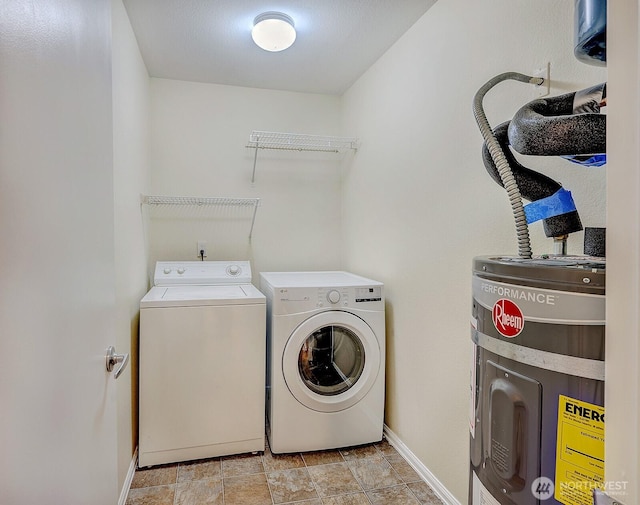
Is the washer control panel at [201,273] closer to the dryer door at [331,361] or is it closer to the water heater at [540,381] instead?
the dryer door at [331,361]

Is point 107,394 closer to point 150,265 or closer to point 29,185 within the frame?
point 29,185

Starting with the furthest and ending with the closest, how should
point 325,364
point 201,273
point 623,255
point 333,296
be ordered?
point 201,273 → point 325,364 → point 333,296 → point 623,255

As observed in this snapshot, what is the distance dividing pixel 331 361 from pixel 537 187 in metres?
1.75

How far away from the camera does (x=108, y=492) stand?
1.04 metres

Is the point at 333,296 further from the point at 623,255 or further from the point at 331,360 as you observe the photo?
the point at 623,255

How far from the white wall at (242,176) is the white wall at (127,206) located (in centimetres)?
39

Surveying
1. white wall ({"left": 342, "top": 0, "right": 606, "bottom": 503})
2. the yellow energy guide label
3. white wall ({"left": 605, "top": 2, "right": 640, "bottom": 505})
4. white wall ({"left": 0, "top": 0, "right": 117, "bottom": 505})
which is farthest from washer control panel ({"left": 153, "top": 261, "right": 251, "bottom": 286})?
white wall ({"left": 605, "top": 2, "right": 640, "bottom": 505})

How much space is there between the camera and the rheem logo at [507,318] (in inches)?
29.4

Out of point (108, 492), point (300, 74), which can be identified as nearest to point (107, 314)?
point (108, 492)

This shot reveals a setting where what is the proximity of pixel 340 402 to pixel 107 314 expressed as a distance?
1.58 meters

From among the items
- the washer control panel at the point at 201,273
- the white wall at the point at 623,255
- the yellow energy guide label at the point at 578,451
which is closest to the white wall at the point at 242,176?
the washer control panel at the point at 201,273

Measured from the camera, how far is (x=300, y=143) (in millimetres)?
3176

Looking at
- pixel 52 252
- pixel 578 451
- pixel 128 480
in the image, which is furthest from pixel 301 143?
pixel 578 451

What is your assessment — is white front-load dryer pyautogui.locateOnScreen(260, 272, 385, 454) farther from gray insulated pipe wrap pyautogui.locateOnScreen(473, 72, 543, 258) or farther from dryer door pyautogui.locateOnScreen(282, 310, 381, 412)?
gray insulated pipe wrap pyautogui.locateOnScreen(473, 72, 543, 258)
